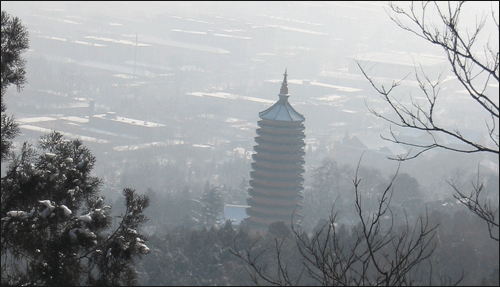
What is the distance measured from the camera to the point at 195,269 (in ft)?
75.2

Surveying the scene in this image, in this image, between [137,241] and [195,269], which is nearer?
[137,241]

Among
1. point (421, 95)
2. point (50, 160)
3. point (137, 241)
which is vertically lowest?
point (137, 241)

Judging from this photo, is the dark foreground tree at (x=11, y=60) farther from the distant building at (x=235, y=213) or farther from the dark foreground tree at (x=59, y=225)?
the distant building at (x=235, y=213)

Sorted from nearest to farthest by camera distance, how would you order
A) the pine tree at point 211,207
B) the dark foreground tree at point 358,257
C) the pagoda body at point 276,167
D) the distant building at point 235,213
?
the dark foreground tree at point 358,257
the pagoda body at point 276,167
the distant building at point 235,213
the pine tree at point 211,207

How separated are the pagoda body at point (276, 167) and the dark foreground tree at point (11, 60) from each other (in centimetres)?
2108

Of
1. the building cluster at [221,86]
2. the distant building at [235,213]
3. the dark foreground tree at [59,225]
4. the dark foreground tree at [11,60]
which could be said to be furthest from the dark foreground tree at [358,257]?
the building cluster at [221,86]

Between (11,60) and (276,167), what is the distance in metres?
21.6

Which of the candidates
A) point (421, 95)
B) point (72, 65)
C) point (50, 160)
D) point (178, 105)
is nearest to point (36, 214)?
point (50, 160)

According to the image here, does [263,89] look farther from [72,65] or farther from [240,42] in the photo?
[72,65]

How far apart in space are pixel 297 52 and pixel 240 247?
6665 centimetres

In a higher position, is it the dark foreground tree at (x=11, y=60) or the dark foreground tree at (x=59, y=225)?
the dark foreground tree at (x=11, y=60)

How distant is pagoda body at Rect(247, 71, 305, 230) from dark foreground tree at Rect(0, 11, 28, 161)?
69.2 ft

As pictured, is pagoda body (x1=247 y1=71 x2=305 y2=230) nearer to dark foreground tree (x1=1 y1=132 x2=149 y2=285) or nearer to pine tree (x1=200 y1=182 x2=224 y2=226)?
pine tree (x1=200 y1=182 x2=224 y2=226)

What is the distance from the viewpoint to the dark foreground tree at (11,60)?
6828 millimetres
